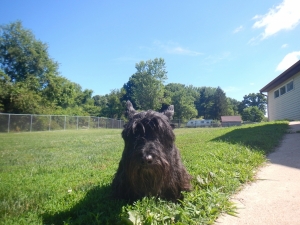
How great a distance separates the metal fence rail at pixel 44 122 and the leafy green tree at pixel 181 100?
1137cm

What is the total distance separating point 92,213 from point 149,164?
997 mm

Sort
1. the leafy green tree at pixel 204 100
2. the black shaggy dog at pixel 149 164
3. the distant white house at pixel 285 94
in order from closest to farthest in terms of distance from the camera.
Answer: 1. the black shaggy dog at pixel 149 164
2. the leafy green tree at pixel 204 100
3. the distant white house at pixel 285 94

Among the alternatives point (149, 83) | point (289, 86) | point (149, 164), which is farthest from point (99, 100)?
point (149, 164)

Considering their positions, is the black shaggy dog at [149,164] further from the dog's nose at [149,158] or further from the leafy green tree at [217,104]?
the leafy green tree at [217,104]

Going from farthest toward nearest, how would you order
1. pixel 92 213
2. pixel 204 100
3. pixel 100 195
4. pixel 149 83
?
pixel 204 100 < pixel 149 83 < pixel 100 195 < pixel 92 213

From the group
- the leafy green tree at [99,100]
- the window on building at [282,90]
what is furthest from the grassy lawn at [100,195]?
the leafy green tree at [99,100]

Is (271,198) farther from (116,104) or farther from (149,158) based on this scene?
(116,104)

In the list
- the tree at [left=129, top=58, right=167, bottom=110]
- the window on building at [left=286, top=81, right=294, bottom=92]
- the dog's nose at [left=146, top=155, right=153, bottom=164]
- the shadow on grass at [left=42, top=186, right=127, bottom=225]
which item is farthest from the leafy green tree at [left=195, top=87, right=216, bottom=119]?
→ the window on building at [left=286, top=81, right=294, bottom=92]

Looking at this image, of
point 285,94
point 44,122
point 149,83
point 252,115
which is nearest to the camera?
point 149,83

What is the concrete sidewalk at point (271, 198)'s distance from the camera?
2.59 meters

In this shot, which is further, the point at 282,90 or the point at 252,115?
the point at 252,115

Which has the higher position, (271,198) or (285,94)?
(285,94)

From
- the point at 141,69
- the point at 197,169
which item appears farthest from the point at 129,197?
the point at 141,69

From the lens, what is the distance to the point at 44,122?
83.2 ft
